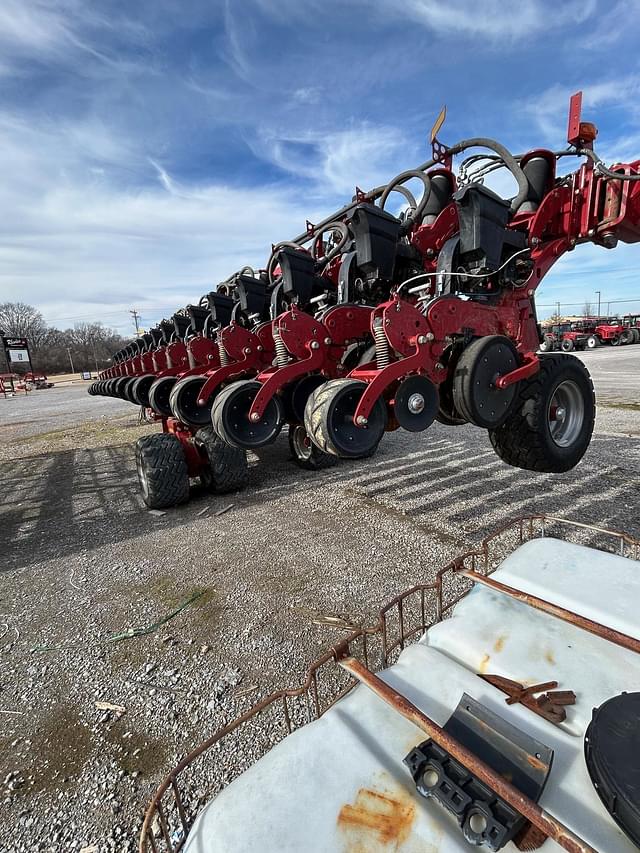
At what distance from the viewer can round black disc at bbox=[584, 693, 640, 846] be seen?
806 millimetres

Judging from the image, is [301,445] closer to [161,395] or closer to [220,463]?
[220,463]

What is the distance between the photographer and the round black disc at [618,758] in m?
0.81

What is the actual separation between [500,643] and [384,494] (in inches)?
147

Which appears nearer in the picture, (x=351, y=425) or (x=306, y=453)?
(x=351, y=425)

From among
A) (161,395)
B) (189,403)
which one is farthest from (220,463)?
(161,395)

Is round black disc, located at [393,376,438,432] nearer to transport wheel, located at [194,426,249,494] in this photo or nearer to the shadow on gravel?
the shadow on gravel

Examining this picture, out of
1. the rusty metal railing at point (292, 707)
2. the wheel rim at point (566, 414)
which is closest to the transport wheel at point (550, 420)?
the wheel rim at point (566, 414)

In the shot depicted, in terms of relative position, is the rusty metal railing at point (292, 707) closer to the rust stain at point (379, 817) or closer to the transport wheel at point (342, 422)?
the rust stain at point (379, 817)

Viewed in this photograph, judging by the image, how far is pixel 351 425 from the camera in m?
2.89

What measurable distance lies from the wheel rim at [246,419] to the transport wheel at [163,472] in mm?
1899

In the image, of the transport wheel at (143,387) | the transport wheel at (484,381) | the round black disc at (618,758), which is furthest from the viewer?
the transport wheel at (143,387)

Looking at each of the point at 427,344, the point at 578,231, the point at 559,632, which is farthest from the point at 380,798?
the point at 578,231

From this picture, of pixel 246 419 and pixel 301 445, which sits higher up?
pixel 246 419

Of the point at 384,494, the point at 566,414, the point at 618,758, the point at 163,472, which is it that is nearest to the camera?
the point at 618,758
